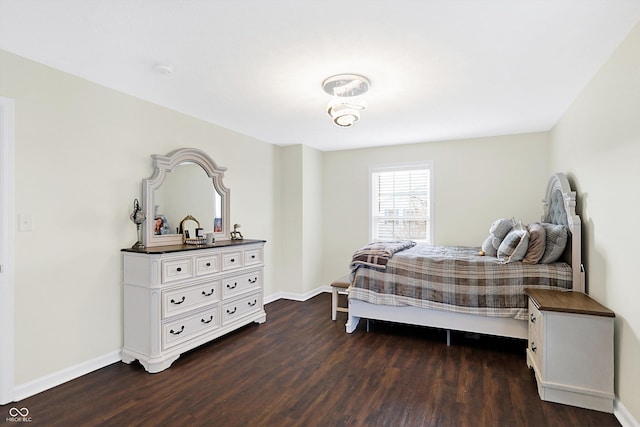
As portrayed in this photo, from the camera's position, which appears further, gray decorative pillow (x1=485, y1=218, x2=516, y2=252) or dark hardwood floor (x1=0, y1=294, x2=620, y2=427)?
gray decorative pillow (x1=485, y1=218, x2=516, y2=252)

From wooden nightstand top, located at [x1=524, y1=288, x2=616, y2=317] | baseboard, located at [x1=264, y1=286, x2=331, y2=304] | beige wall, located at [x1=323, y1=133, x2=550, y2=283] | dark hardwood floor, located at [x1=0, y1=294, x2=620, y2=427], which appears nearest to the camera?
dark hardwood floor, located at [x1=0, y1=294, x2=620, y2=427]

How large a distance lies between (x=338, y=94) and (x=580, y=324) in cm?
249

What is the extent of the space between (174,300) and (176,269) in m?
0.27

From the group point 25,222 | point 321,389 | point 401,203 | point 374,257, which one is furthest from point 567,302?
point 25,222

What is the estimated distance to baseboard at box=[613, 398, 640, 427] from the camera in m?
1.94

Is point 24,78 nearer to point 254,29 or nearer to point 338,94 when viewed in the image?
point 254,29

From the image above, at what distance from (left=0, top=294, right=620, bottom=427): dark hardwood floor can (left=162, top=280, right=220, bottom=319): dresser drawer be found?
46 cm

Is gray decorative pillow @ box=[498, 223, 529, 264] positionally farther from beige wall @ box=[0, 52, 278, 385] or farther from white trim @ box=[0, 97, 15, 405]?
white trim @ box=[0, 97, 15, 405]

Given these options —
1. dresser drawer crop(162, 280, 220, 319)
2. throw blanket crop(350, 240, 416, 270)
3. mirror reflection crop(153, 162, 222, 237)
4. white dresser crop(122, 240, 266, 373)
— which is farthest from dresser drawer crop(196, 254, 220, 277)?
throw blanket crop(350, 240, 416, 270)

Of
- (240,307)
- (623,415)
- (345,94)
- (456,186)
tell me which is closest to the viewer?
(623,415)

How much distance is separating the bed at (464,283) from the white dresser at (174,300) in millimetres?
1389

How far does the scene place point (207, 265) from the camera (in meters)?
3.26

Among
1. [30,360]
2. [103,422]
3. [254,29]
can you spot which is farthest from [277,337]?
[254,29]

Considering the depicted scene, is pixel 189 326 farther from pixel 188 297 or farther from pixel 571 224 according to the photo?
pixel 571 224
